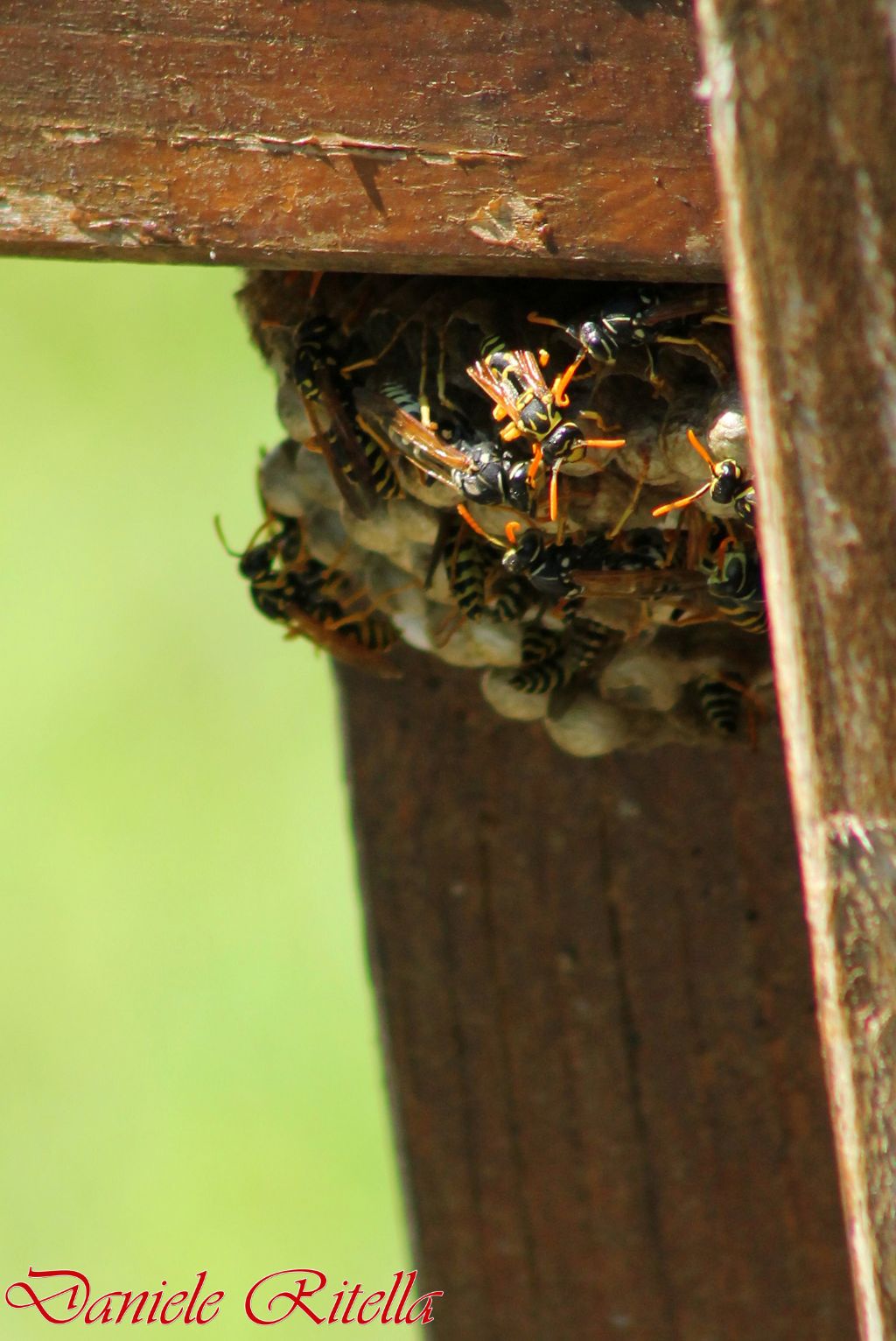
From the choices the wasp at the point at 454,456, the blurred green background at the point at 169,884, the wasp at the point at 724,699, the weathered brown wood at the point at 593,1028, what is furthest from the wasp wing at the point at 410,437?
the blurred green background at the point at 169,884

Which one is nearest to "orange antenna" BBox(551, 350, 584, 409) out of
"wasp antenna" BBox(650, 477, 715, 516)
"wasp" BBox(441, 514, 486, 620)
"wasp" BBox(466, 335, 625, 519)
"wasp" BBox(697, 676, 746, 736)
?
"wasp" BBox(466, 335, 625, 519)

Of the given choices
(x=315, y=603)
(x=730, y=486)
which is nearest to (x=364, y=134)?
(x=730, y=486)

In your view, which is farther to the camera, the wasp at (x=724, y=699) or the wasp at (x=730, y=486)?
the wasp at (x=724, y=699)

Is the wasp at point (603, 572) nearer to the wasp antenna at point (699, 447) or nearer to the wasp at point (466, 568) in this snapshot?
the wasp at point (466, 568)

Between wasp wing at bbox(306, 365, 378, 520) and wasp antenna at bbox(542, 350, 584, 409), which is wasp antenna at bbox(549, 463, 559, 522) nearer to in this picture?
wasp antenna at bbox(542, 350, 584, 409)

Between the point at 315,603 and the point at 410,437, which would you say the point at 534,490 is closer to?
the point at 410,437

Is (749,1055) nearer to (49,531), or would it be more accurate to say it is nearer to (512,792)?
(512,792)

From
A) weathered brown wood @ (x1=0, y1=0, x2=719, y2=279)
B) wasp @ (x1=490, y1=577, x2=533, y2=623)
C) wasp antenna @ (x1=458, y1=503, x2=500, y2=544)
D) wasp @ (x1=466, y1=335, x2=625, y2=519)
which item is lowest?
wasp @ (x1=490, y1=577, x2=533, y2=623)
